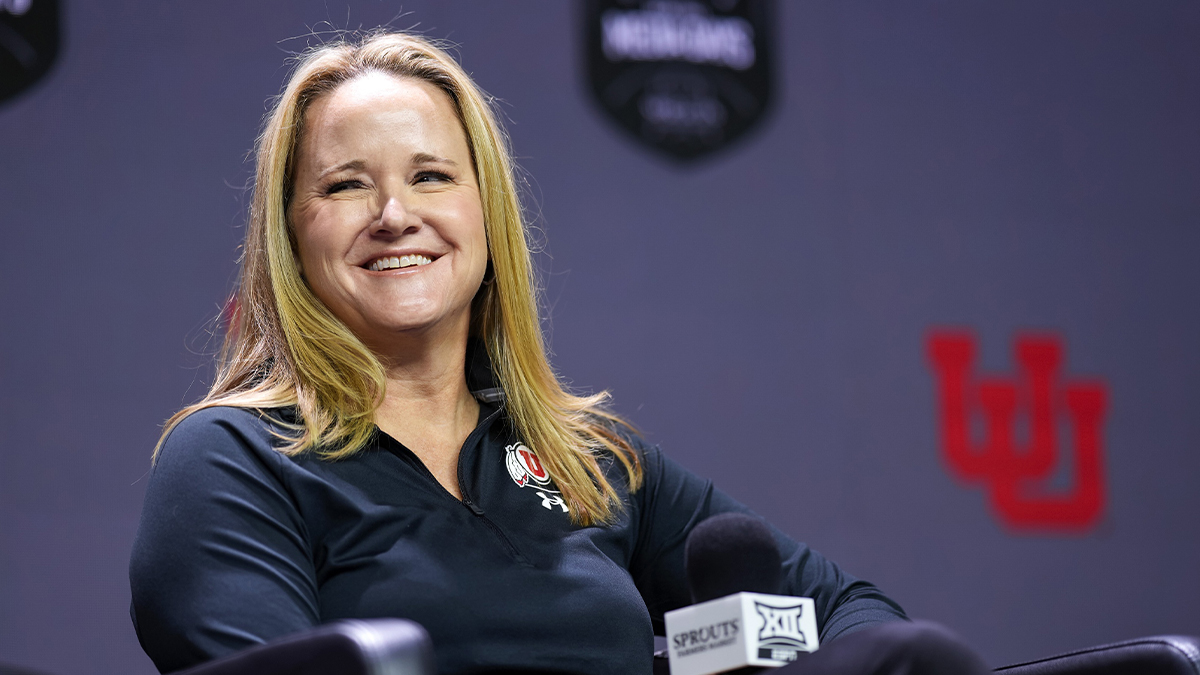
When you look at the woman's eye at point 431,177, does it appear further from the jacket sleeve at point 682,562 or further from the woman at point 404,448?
the jacket sleeve at point 682,562

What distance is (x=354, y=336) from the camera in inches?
58.9

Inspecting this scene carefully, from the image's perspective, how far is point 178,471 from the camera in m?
1.24

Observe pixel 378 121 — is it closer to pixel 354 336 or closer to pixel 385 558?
pixel 354 336

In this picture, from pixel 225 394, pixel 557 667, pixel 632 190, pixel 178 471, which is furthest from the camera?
pixel 632 190

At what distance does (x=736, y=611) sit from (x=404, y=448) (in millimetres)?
488

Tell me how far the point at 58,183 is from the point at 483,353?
1283mm

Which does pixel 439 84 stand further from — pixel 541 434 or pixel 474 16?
pixel 474 16

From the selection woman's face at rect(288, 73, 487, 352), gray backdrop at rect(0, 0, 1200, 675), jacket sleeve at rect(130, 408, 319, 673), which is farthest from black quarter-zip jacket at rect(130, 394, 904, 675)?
gray backdrop at rect(0, 0, 1200, 675)

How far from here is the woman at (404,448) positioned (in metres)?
1.21

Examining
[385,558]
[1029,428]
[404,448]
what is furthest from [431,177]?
[1029,428]

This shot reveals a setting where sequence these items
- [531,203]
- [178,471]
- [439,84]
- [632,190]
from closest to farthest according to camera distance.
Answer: [178,471], [439,84], [531,203], [632,190]

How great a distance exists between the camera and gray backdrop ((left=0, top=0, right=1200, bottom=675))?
96.6 inches

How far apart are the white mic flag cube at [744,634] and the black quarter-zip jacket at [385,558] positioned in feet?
0.87

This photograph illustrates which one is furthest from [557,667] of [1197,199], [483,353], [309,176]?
[1197,199]
